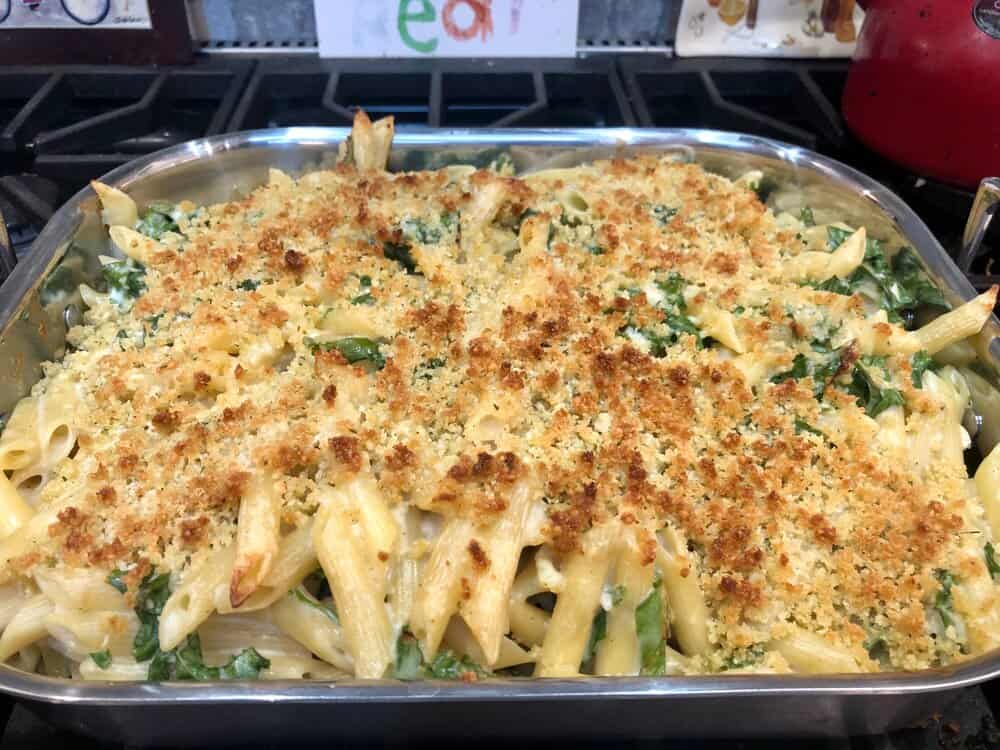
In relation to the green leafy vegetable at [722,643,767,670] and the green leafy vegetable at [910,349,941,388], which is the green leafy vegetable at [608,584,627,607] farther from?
the green leafy vegetable at [910,349,941,388]

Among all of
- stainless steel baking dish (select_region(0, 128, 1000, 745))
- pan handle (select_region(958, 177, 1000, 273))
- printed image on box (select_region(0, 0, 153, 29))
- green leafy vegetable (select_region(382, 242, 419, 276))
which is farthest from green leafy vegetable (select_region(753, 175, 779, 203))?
printed image on box (select_region(0, 0, 153, 29))

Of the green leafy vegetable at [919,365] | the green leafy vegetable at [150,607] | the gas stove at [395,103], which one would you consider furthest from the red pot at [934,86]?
the green leafy vegetable at [150,607]

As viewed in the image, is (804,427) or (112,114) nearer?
(804,427)

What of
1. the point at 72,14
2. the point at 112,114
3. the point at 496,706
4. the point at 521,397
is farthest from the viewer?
the point at 72,14

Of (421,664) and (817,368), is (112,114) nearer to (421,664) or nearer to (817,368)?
(421,664)

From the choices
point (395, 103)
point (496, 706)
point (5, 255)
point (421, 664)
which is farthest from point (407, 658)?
point (395, 103)

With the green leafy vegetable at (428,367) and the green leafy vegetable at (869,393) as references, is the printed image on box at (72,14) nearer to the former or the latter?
the green leafy vegetable at (428,367)

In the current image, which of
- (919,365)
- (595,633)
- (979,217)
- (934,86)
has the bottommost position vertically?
(595,633)
